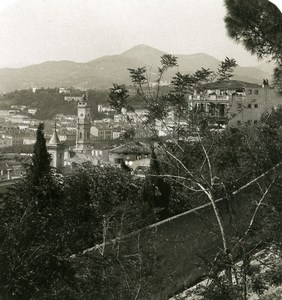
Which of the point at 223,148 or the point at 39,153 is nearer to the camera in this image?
the point at 39,153

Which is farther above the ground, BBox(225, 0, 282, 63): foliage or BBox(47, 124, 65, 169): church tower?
BBox(225, 0, 282, 63): foliage

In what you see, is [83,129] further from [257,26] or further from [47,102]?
[257,26]

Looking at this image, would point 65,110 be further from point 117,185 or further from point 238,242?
point 238,242

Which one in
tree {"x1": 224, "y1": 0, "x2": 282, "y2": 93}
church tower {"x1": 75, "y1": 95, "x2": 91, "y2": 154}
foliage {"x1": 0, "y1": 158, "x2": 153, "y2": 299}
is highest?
tree {"x1": 224, "y1": 0, "x2": 282, "y2": 93}

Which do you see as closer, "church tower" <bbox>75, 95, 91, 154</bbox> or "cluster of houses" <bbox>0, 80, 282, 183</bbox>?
"cluster of houses" <bbox>0, 80, 282, 183</bbox>

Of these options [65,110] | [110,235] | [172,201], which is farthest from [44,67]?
[110,235]

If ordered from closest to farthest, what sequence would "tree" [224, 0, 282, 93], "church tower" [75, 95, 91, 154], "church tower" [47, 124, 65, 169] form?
"tree" [224, 0, 282, 93], "church tower" [47, 124, 65, 169], "church tower" [75, 95, 91, 154]

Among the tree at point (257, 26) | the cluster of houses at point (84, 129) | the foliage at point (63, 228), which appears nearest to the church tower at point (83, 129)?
the cluster of houses at point (84, 129)

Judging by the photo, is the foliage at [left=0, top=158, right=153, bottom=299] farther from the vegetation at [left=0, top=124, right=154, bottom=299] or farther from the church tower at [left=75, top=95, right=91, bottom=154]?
the church tower at [left=75, top=95, right=91, bottom=154]

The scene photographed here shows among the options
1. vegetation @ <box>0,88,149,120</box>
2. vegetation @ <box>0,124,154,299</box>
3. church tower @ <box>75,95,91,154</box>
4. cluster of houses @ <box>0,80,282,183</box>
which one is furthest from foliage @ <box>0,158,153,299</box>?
vegetation @ <box>0,88,149,120</box>

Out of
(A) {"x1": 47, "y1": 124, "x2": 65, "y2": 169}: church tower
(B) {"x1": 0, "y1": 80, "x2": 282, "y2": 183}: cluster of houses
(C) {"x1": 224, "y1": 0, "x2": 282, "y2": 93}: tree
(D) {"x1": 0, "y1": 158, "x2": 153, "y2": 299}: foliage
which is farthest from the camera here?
(B) {"x1": 0, "y1": 80, "x2": 282, "y2": 183}: cluster of houses

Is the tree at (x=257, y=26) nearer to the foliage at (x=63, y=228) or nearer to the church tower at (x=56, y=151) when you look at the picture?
the foliage at (x=63, y=228)
